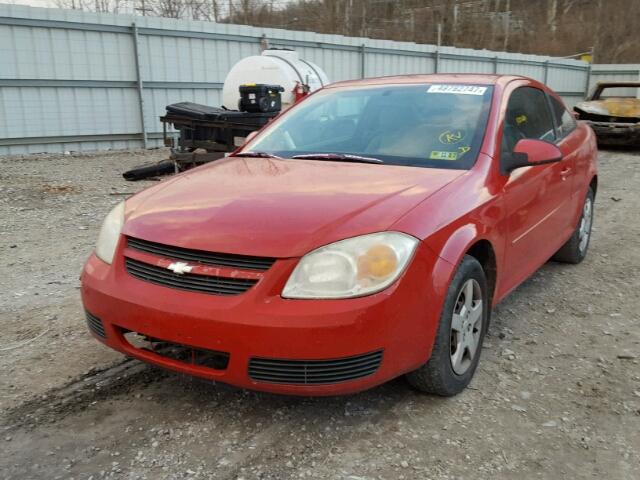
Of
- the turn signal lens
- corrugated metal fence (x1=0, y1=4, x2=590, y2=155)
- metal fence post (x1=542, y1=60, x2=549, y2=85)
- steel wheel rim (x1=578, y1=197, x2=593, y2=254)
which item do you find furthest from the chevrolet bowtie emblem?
metal fence post (x1=542, y1=60, x2=549, y2=85)

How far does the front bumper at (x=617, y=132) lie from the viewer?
12.6 metres

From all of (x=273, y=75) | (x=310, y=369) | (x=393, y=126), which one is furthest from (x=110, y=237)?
(x=273, y=75)

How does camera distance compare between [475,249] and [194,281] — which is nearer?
[194,281]

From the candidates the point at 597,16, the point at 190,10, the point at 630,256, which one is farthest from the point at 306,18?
the point at 630,256

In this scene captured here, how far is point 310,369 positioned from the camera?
2301 mm

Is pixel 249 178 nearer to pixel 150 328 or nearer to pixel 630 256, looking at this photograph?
pixel 150 328

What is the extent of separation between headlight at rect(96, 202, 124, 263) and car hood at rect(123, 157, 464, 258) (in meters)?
0.07

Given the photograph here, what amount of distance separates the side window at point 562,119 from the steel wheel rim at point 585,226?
66cm

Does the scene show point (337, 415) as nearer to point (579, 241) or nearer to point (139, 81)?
point (579, 241)

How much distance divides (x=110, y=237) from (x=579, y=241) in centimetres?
390

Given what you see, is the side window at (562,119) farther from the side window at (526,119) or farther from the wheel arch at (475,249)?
the wheel arch at (475,249)

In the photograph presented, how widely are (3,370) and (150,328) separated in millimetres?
1236

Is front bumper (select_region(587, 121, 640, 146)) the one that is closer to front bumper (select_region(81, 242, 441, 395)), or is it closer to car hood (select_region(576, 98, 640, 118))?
car hood (select_region(576, 98, 640, 118))

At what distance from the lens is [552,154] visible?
3.29 meters
